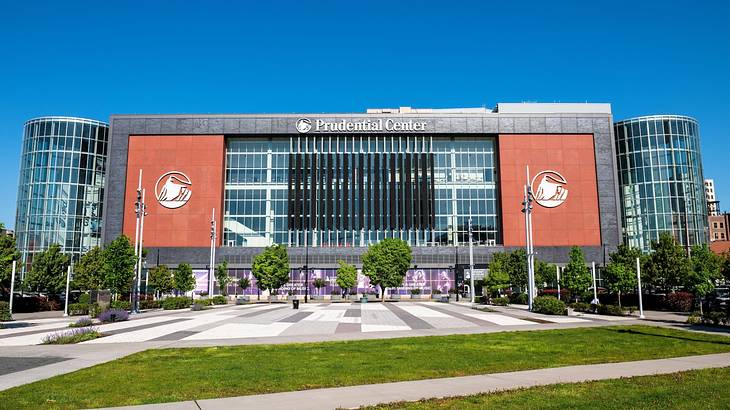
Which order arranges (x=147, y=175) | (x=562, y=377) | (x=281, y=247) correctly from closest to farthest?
(x=562, y=377), (x=281, y=247), (x=147, y=175)

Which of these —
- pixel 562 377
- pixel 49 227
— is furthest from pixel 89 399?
pixel 49 227

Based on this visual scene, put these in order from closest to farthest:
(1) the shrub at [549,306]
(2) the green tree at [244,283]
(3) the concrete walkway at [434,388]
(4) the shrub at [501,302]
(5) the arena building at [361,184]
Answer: (3) the concrete walkway at [434,388]
(1) the shrub at [549,306]
(4) the shrub at [501,302]
(2) the green tree at [244,283]
(5) the arena building at [361,184]

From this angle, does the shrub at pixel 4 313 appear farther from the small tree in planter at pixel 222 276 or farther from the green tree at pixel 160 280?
the small tree in planter at pixel 222 276

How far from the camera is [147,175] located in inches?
3324

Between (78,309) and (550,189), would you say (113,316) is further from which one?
(550,189)

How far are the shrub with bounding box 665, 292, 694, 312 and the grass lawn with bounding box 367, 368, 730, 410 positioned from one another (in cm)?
3701

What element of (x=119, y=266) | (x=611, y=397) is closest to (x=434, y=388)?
(x=611, y=397)

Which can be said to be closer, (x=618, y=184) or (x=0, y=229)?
(x=0, y=229)

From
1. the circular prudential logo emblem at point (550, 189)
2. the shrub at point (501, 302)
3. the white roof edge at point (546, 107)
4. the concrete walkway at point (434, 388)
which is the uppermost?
the white roof edge at point (546, 107)

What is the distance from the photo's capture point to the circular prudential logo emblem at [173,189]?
274 ft

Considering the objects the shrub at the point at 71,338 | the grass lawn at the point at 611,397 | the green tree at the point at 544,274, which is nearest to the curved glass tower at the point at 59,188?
the green tree at the point at 544,274

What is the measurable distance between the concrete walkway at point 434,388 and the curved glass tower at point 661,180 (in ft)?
276

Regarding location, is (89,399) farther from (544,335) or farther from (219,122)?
(219,122)

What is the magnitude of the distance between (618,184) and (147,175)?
257ft
